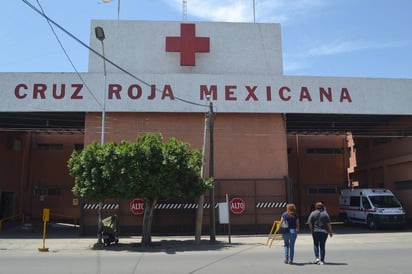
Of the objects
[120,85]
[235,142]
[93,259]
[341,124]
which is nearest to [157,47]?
[120,85]

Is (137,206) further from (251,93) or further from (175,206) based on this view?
(251,93)

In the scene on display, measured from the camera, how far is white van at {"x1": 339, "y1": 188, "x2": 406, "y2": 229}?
24203 millimetres

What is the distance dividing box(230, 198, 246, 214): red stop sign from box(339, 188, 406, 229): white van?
26.4 ft

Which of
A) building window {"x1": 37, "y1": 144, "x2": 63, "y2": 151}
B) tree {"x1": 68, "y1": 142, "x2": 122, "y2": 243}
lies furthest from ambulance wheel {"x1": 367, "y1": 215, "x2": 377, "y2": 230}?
building window {"x1": 37, "y1": 144, "x2": 63, "y2": 151}

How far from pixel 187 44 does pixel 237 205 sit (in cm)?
1058

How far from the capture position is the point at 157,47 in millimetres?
26109

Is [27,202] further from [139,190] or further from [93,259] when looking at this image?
[93,259]

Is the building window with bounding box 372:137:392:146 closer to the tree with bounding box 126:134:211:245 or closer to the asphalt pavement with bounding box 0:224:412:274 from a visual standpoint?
the asphalt pavement with bounding box 0:224:412:274

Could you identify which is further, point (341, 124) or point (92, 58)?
point (341, 124)

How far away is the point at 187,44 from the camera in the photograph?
26.1 m

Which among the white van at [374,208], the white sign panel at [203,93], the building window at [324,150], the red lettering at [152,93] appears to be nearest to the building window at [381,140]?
the building window at [324,150]

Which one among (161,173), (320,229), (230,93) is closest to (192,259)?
(320,229)

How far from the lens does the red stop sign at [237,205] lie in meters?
23.7

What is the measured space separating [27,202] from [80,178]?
1651 centimetres
